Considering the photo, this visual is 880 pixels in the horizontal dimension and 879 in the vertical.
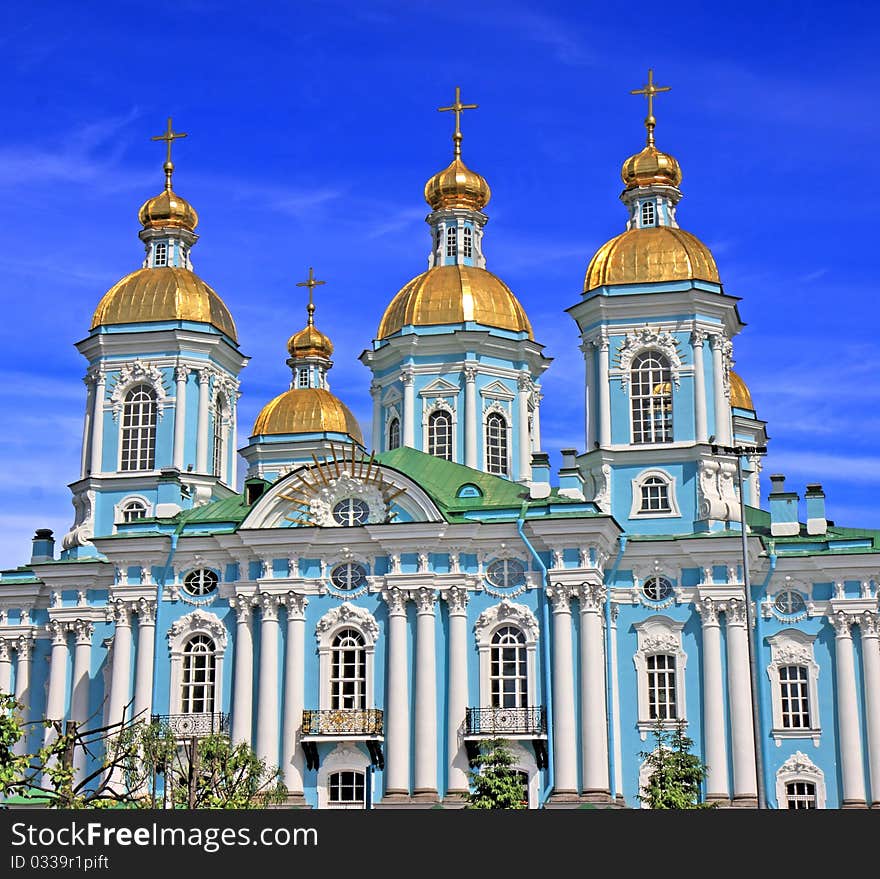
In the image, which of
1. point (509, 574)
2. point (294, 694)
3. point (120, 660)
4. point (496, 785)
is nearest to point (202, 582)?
point (120, 660)

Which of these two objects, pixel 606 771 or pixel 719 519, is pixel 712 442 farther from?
pixel 606 771

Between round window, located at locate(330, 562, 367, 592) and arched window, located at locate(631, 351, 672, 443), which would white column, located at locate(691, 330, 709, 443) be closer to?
arched window, located at locate(631, 351, 672, 443)

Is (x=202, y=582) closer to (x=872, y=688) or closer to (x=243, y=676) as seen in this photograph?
(x=243, y=676)

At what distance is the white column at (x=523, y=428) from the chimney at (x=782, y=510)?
663cm

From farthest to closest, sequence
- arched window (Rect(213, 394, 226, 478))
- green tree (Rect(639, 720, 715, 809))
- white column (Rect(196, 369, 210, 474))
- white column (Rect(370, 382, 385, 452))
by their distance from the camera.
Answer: white column (Rect(370, 382, 385, 452)) < arched window (Rect(213, 394, 226, 478)) < white column (Rect(196, 369, 210, 474)) < green tree (Rect(639, 720, 715, 809))

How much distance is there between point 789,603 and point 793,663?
1426 mm

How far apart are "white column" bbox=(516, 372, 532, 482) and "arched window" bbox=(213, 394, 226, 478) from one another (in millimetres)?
8133

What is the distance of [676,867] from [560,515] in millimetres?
23290

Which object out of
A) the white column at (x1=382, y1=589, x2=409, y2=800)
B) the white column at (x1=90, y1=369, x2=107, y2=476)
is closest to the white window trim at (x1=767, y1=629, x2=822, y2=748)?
the white column at (x1=382, y1=589, x2=409, y2=800)

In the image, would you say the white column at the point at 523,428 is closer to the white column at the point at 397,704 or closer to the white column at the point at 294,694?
the white column at the point at 397,704

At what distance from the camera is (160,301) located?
4272 cm

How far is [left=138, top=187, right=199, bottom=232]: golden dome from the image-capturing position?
44.4 metres

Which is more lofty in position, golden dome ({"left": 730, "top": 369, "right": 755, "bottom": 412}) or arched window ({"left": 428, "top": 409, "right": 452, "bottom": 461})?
golden dome ({"left": 730, "top": 369, "right": 755, "bottom": 412})

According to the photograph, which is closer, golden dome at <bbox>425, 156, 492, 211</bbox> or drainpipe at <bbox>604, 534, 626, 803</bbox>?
drainpipe at <bbox>604, 534, 626, 803</bbox>
